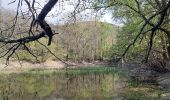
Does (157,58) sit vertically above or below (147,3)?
below

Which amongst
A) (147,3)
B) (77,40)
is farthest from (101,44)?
(147,3)

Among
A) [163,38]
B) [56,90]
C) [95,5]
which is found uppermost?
[95,5]

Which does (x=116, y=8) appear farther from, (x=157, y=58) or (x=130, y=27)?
(x=157, y=58)

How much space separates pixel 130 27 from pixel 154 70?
1335 centimetres

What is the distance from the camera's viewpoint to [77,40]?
291 ft

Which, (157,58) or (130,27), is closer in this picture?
(130,27)

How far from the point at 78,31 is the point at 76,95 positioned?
60.9 metres

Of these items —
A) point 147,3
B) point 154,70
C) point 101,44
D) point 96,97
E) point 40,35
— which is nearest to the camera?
point 40,35

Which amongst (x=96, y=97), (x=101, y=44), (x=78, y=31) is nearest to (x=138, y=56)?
(x=96, y=97)

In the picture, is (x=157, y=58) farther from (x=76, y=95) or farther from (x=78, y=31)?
(x=78, y=31)

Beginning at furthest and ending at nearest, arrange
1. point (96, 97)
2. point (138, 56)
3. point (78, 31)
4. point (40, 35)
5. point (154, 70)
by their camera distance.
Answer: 1. point (78, 31)
2. point (154, 70)
3. point (138, 56)
4. point (96, 97)
5. point (40, 35)

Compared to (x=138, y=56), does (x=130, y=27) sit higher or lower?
higher

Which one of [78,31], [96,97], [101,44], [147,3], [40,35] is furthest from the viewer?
[101,44]

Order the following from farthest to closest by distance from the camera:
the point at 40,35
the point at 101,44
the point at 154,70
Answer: the point at 101,44 < the point at 154,70 < the point at 40,35
